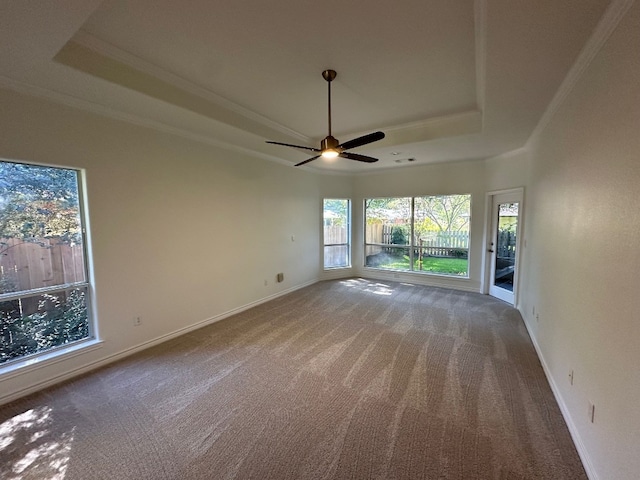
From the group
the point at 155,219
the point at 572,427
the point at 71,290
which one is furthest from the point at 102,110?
the point at 572,427

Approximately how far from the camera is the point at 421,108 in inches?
133

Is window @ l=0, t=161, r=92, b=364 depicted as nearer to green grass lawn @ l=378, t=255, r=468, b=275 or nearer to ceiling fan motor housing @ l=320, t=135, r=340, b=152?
ceiling fan motor housing @ l=320, t=135, r=340, b=152

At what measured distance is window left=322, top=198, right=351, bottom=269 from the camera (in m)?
6.65

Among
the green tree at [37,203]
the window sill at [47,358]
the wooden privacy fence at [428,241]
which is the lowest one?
the window sill at [47,358]

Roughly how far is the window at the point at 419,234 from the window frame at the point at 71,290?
544 centimetres

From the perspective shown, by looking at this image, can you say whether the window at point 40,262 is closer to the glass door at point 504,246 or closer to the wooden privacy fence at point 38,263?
the wooden privacy fence at point 38,263

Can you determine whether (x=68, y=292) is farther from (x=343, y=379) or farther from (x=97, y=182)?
(x=343, y=379)

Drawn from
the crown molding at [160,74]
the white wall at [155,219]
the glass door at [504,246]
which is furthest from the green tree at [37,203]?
the glass door at [504,246]

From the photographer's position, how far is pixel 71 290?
280 cm

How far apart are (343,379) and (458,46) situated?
3.03m

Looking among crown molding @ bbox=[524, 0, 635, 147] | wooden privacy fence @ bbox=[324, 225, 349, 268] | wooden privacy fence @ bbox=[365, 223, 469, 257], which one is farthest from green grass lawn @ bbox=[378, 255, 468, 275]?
crown molding @ bbox=[524, 0, 635, 147]

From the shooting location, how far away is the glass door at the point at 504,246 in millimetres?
4707

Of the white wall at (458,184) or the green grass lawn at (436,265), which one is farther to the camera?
the green grass lawn at (436,265)

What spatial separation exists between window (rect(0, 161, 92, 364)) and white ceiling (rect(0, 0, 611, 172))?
819 mm
